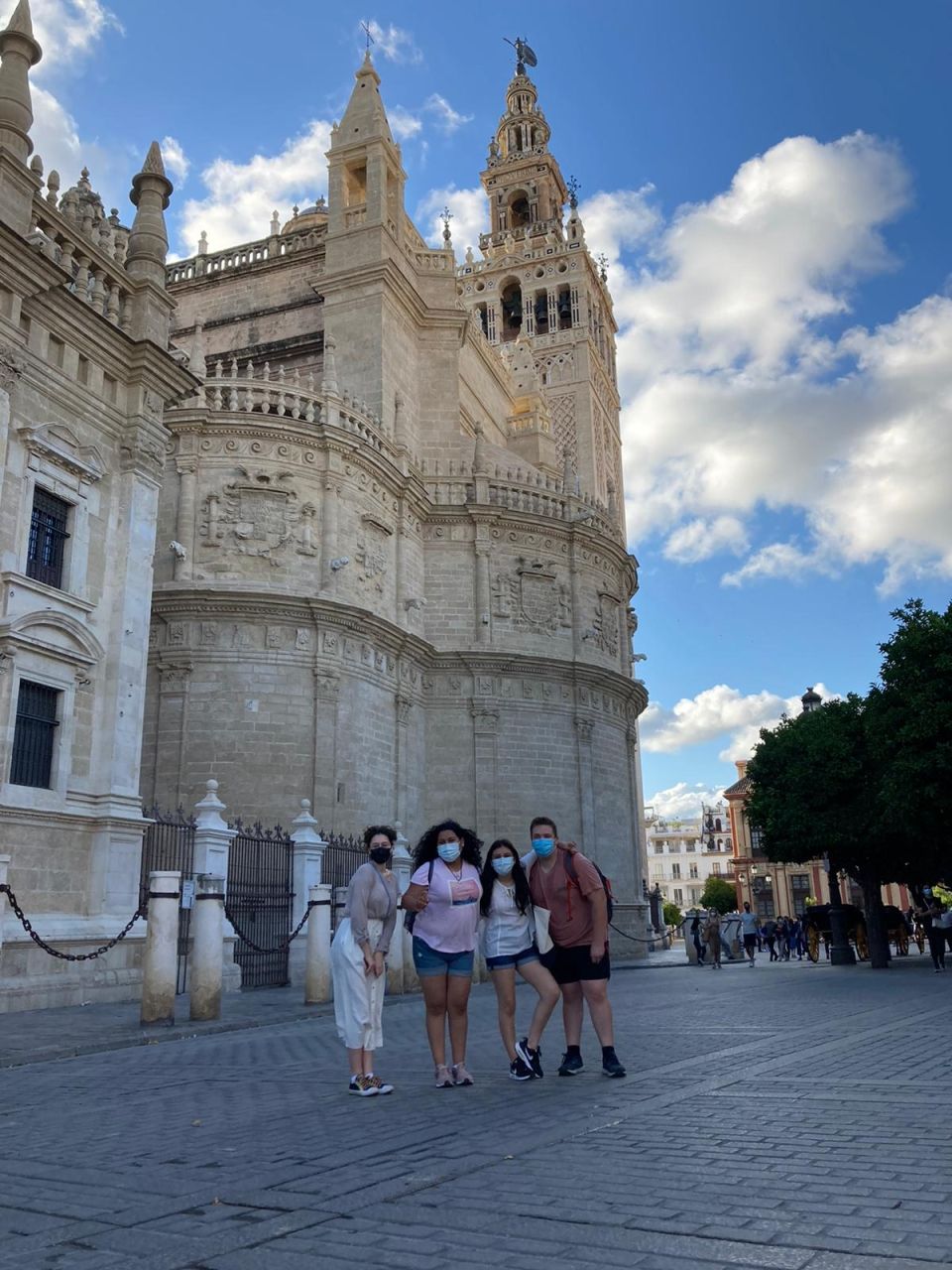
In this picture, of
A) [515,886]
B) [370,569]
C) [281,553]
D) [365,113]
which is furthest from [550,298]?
[515,886]

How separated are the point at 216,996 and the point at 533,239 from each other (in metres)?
54.0

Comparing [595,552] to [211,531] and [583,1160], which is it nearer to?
[211,531]

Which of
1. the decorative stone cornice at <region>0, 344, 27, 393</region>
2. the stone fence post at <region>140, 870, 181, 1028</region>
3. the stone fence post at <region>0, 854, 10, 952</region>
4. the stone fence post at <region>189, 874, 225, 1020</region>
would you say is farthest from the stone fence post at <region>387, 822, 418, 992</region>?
the decorative stone cornice at <region>0, 344, 27, 393</region>

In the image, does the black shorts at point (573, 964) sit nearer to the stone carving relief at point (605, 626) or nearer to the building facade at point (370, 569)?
the building facade at point (370, 569)

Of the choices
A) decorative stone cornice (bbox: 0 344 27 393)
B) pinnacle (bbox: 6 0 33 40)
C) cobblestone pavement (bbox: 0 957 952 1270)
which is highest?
pinnacle (bbox: 6 0 33 40)

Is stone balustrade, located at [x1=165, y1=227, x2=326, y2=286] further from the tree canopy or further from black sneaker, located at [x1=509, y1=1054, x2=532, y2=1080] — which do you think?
black sneaker, located at [x1=509, y1=1054, x2=532, y2=1080]

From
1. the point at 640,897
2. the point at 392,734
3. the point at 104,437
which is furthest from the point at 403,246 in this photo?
the point at 640,897

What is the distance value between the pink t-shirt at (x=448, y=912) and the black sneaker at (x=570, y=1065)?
1083mm

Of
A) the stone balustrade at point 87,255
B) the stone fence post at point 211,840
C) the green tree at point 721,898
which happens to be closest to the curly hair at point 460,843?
the stone fence post at point 211,840

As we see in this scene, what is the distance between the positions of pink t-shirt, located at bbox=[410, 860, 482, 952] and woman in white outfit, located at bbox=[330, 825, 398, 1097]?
0.79 ft

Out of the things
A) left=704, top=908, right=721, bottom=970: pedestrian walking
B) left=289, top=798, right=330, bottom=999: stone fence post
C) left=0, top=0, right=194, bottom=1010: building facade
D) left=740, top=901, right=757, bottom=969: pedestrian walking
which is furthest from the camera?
left=740, top=901, right=757, bottom=969: pedestrian walking

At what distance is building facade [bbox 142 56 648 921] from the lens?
23.0 metres

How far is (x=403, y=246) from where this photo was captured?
31.6 meters

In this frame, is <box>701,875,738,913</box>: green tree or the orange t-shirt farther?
<box>701,875,738,913</box>: green tree
